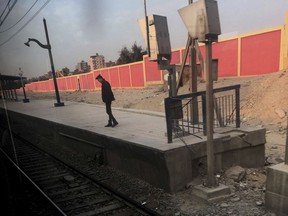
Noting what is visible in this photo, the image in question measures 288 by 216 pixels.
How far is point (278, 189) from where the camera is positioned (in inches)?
153

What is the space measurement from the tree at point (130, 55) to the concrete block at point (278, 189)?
2786 mm

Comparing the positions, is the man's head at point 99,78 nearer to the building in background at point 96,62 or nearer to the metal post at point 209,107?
the building in background at point 96,62

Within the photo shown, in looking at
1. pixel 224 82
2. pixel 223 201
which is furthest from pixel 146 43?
pixel 224 82

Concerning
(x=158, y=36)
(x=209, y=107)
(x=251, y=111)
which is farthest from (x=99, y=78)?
(x=251, y=111)

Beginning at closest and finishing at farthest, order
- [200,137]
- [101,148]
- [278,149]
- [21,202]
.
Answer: [21,202] → [200,137] → [101,148] → [278,149]

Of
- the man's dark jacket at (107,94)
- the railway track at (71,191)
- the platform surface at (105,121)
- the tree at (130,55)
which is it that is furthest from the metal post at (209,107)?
the man's dark jacket at (107,94)

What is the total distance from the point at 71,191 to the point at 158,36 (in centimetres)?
340

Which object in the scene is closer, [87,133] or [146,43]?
[146,43]

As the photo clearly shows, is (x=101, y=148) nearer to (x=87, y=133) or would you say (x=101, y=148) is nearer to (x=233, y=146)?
(x=87, y=133)

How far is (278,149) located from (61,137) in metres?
6.19

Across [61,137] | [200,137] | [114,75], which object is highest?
[114,75]

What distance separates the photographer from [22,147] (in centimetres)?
977

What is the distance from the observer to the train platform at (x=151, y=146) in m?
4.89

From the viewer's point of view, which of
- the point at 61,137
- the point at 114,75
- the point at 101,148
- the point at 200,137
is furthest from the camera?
the point at 61,137
